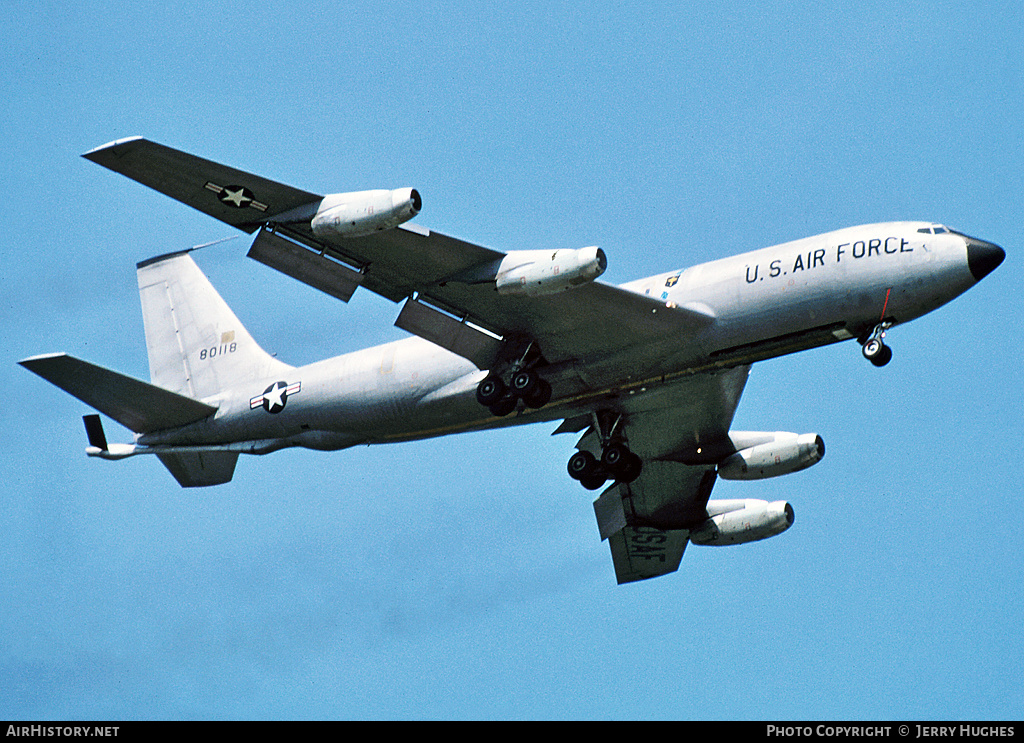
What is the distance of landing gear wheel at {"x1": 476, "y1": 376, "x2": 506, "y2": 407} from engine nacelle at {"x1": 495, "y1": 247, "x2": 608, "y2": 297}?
157 inches

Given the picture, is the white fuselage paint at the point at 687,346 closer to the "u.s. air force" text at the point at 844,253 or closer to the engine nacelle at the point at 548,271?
the "u.s. air force" text at the point at 844,253

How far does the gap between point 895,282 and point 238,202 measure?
17116 mm

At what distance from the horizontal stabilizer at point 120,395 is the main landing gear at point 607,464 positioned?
468 inches

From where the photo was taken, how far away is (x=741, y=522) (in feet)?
146

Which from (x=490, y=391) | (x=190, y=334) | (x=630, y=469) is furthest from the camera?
(x=190, y=334)

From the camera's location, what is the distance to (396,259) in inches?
1419

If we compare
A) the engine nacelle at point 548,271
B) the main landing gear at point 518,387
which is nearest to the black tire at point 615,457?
the main landing gear at point 518,387

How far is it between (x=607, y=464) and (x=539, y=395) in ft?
13.4

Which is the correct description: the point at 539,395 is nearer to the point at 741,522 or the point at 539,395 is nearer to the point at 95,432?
the point at 741,522

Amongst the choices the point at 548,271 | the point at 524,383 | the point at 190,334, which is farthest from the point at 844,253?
the point at 190,334

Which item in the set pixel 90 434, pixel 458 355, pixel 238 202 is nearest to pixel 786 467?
pixel 458 355

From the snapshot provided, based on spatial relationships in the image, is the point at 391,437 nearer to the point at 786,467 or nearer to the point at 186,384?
the point at 186,384
